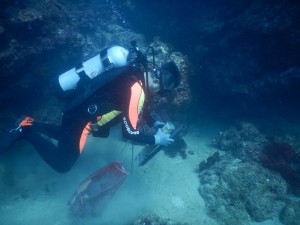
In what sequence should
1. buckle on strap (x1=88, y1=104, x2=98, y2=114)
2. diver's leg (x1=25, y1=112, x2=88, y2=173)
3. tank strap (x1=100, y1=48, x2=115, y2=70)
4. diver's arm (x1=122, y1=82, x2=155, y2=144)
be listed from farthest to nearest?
tank strap (x1=100, y1=48, x2=115, y2=70)
diver's leg (x1=25, y1=112, x2=88, y2=173)
buckle on strap (x1=88, y1=104, x2=98, y2=114)
diver's arm (x1=122, y1=82, x2=155, y2=144)

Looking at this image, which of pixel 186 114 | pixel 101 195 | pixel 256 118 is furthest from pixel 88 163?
pixel 256 118

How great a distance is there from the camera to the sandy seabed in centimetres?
598

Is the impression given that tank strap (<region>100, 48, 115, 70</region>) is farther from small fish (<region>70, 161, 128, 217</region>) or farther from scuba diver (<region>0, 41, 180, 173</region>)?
small fish (<region>70, 161, 128, 217</region>)

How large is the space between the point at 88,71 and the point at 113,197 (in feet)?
11.0

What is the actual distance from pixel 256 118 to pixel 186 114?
2.85 metres

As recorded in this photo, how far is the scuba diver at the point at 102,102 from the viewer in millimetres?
4613

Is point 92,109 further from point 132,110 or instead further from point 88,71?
point 88,71

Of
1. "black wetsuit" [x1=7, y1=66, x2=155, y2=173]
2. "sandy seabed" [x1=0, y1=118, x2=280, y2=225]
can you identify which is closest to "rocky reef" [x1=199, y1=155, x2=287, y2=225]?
"sandy seabed" [x1=0, y1=118, x2=280, y2=225]

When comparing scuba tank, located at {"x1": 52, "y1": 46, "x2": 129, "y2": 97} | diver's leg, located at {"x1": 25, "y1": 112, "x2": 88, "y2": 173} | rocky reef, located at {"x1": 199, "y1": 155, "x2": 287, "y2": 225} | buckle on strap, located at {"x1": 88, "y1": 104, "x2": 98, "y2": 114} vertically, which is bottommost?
rocky reef, located at {"x1": 199, "y1": 155, "x2": 287, "y2": 225}

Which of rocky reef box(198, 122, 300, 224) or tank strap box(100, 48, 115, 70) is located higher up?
tank strap box(100, 48, 115, 70)

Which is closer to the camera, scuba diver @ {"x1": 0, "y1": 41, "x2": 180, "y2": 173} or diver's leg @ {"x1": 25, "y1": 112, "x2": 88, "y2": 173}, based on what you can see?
scuba diver @ {"x1": 0, "y1": 41, "x2": 180, "y2": 173}

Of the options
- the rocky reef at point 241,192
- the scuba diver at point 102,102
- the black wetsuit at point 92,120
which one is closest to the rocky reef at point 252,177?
the rocky reef at point 241,192

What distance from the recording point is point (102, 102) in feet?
15.5

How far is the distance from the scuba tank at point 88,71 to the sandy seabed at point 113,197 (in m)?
2.06
